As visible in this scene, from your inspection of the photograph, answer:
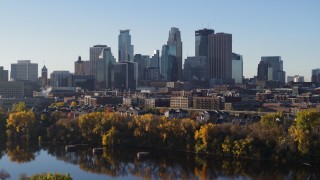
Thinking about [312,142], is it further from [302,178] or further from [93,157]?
[93,157]

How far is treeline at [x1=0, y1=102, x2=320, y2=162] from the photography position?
106ft

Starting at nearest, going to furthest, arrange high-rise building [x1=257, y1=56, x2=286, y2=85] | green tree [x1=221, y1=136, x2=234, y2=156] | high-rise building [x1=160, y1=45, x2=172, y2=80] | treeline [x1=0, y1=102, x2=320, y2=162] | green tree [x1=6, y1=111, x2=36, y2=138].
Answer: treeline [x1=0, y1=102, x2=320, y2=162] < green tree [x1=221, y1=136, x2=234, y2=156] < green tree [x1=6, y1=111, x2=36, y2=138] < high-rise building [x1=257, y1=56, x2=286, y2=85] < high-rise building [x1=160, y1=45, x2=172, y2=80]

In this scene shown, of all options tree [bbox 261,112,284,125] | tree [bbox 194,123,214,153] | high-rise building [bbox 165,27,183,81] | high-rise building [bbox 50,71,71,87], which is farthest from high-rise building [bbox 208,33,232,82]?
tree [bbox 194,123,214,153]

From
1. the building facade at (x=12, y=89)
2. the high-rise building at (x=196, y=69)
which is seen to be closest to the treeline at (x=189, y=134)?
the building facade at (x=12, y=89)

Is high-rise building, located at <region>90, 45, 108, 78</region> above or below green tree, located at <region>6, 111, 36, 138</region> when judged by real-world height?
above

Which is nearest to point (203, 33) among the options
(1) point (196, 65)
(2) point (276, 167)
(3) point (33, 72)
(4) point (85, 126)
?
(1) point (196, 65)

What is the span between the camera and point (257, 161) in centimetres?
3241

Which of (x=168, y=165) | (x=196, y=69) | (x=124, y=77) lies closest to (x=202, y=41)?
(x=196, y=69)

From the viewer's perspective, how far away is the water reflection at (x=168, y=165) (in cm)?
2941

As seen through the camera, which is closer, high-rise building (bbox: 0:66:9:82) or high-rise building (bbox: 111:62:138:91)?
high-rise building (bbox: 111:62:138:91)

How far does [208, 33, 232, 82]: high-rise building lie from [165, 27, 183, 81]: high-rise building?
7.93 m

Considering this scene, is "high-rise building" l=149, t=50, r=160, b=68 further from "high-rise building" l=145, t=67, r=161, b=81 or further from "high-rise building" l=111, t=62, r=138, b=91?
"high-rise building" l=111, t=62, r=138, b=91

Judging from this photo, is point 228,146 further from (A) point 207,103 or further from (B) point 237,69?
(B) point 237,69

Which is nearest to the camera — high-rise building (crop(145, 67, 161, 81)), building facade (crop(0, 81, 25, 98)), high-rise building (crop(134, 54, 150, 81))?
building facade (crop(0, 81, 25, 98))
